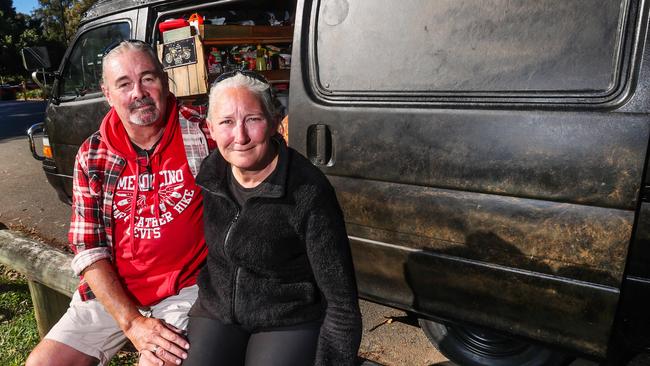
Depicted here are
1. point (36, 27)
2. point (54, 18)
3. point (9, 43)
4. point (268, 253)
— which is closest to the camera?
point (268, 253)

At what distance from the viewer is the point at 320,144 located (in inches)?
86.6

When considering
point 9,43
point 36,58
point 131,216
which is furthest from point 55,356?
point 9,43

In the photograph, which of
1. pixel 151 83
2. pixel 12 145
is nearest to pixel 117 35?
pixel 151 83

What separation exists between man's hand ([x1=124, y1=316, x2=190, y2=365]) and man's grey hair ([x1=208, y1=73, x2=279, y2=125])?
2.49 ft

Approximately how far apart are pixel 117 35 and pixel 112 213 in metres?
2.24

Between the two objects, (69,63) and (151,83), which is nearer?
(151,83)

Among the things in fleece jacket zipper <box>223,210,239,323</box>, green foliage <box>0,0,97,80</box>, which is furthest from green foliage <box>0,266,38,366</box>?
green foliage <box>0,0,97,80</box>

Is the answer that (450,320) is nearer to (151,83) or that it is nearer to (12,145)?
(151,83)

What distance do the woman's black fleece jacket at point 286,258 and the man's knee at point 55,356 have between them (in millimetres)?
523

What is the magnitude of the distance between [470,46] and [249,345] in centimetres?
134

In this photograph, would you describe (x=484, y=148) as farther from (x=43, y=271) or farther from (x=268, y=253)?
(x=43, y=271)

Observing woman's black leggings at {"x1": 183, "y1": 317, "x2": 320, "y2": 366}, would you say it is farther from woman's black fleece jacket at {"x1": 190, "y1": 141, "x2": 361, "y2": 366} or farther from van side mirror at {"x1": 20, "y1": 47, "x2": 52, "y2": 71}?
van side mirror at {"x1": 20, "y1": 47, "x2": 52, "y2": 71}

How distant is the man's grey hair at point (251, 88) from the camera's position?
58.1 inches

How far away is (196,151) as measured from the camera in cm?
177
